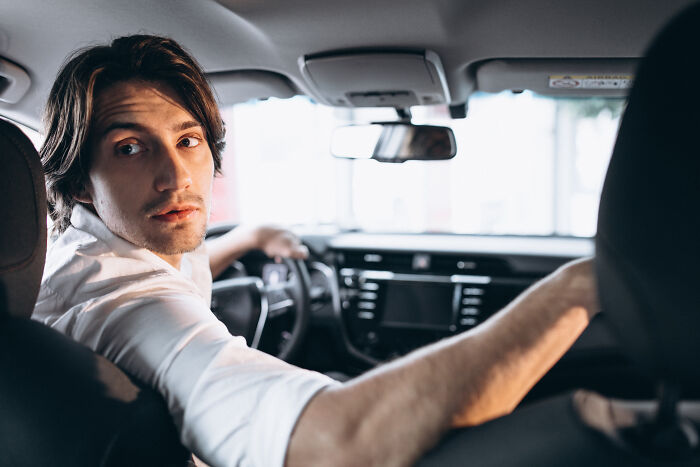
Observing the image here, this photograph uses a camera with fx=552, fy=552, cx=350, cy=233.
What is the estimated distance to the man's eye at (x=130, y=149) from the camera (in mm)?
1560

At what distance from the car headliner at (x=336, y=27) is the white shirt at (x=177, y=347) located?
789mm

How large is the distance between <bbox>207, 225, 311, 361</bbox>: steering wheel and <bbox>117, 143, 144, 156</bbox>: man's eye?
4.55 ft

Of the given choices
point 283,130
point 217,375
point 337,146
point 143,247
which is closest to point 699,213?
point 217,375

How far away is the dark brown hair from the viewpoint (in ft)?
5.21

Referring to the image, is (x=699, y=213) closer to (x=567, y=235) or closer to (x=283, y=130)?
(x=567, y=235)

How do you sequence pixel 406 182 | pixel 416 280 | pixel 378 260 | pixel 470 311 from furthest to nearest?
pixel 406 182 < pixel 378 260 < pixel 416 280 < pixel 470 311

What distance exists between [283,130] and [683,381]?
8215 millimetres

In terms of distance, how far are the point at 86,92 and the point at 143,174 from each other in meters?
0.29

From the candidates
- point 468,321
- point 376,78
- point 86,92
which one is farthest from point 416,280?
point 86,92

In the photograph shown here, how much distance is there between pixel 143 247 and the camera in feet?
5.03

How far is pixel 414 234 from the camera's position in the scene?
3.90 metres

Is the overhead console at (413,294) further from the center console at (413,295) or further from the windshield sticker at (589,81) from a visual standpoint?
the windshield sticker at (589,81)

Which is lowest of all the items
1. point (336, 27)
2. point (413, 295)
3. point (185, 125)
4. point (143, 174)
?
point (413, 295)

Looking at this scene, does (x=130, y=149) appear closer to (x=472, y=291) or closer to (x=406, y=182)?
(x=472, y=291)
